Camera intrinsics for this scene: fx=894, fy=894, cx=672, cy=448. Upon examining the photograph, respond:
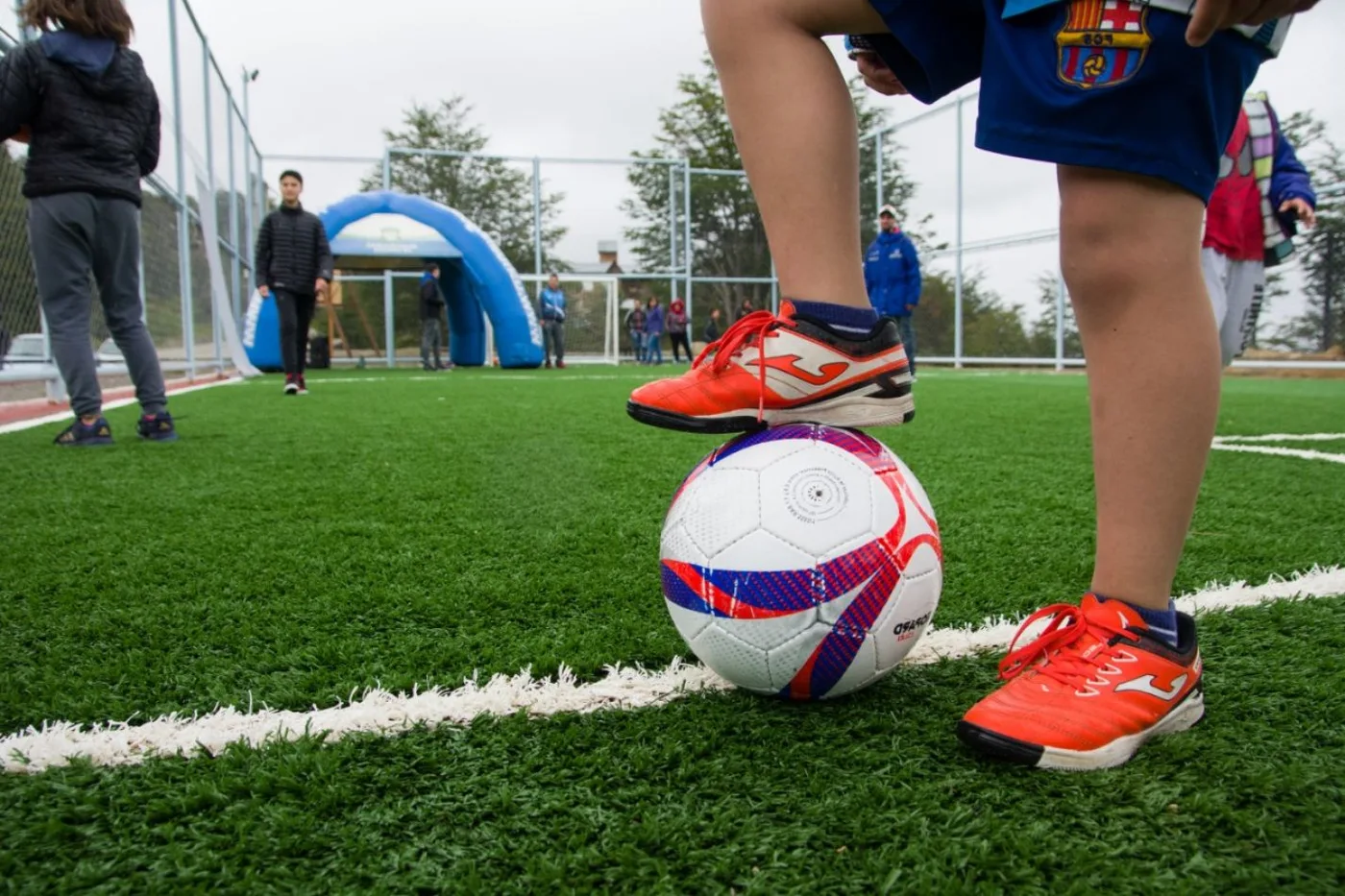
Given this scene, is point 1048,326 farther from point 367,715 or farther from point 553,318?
point 367,715

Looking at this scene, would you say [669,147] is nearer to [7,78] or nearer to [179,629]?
[7,78]

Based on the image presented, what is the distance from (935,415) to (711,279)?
53.2 ft

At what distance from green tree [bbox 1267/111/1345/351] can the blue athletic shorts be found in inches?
531

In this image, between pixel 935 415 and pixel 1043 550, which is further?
pixel 935 415

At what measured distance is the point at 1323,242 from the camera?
1209cm

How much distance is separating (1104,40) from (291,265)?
26.7ft

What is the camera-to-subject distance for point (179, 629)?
163cm

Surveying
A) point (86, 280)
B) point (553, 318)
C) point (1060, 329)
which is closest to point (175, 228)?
point (86, 280)

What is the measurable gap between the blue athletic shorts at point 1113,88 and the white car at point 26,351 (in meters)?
6.58

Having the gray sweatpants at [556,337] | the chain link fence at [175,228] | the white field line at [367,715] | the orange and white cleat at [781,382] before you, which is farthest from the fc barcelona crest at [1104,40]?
the gray sweatpants at [556,337]

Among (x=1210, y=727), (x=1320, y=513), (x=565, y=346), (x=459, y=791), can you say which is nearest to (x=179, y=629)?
(x=459, y=791)

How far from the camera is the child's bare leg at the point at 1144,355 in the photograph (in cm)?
117

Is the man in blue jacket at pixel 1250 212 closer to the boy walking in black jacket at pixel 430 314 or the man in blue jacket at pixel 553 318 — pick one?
the boy walking in black jacket at pixel 430 314

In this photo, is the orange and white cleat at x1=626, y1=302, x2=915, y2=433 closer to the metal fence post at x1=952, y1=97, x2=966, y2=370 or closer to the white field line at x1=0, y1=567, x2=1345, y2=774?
the white field line at x1=0, y1=567, x2=1345, y2=774
